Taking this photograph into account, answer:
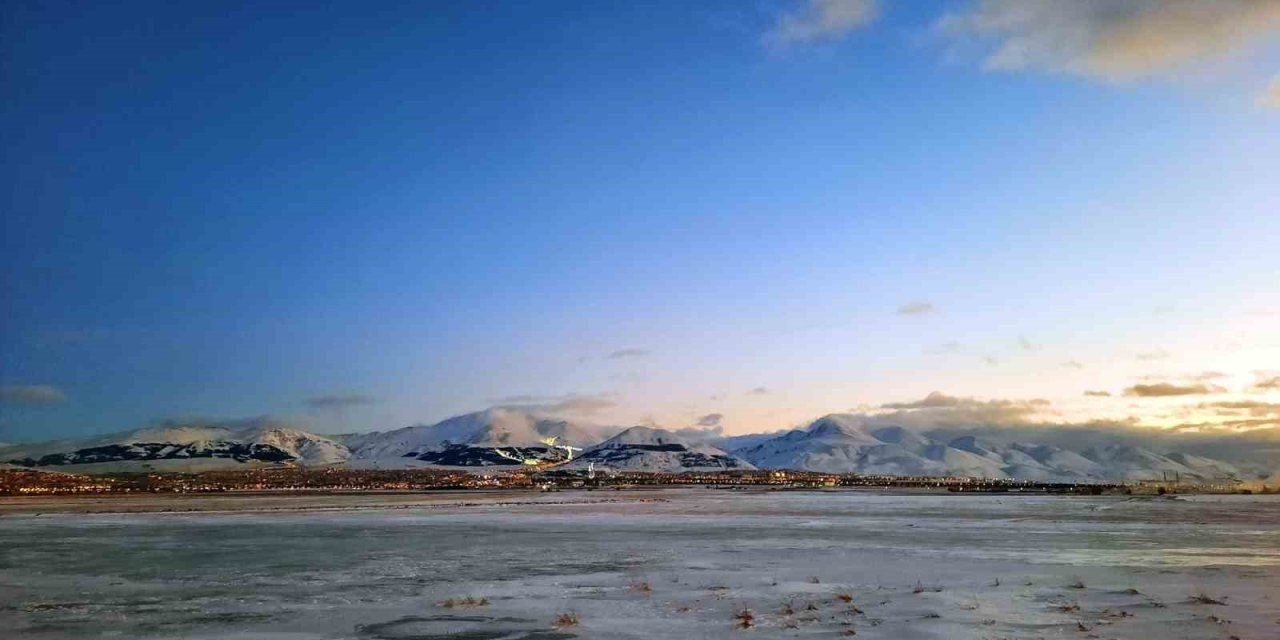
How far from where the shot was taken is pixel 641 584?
24703 mm

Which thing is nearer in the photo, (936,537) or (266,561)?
(266,561)

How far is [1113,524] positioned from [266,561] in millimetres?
51379

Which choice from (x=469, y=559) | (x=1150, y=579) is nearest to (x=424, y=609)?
(x=469, y=559)

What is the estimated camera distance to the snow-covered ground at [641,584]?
59.6 feet

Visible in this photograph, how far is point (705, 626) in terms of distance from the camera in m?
18.1

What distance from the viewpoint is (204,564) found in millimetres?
30812

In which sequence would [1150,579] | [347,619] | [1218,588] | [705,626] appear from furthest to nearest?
[1150,579] < [1218,588] < [347,619] < [705,626]

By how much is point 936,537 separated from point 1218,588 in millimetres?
20486

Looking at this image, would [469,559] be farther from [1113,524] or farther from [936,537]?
[1113,524]

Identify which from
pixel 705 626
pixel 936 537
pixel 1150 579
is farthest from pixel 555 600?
pixel 936 537

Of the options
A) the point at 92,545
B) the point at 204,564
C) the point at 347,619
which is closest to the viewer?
the point at 347,619

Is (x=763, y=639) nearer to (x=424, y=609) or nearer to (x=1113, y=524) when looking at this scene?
(x=424, y=609)

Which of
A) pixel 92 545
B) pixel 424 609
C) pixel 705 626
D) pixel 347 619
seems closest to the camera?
pixel 705 626

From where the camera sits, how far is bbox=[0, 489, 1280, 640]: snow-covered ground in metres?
18.2
